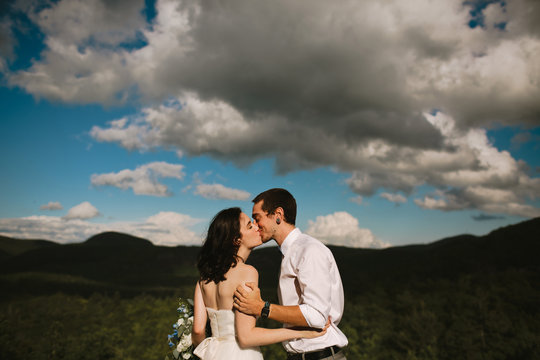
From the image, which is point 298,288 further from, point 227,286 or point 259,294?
point 227,286

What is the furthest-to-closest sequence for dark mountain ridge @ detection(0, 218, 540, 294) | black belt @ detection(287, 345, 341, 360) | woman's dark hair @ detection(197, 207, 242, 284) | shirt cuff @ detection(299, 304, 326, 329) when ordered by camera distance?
1. dark mountain ridge @ detection(0, 218, 540, 294)
2. woman's dark hair @ detection(197, 207, 242, 284)
3. black belt @ detection(287, 345, 341, 360)
4. shirt cuff @ detection(299, 304, 326, 329)

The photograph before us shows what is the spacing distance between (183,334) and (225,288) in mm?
1216

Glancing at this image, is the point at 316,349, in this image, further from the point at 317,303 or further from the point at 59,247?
the point at 59,247

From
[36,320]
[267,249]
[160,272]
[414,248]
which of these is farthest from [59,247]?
[414,248]

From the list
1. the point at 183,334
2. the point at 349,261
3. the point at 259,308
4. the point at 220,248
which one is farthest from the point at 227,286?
the point at 349,261

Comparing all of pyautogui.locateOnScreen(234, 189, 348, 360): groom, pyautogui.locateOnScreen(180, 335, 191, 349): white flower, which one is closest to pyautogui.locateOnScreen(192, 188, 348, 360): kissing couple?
pyautogui.locateOnScreen(234, 189, 348, 360): groom

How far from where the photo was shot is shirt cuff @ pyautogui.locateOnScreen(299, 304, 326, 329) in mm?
3279

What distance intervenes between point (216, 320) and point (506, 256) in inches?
3925

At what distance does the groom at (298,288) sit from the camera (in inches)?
131

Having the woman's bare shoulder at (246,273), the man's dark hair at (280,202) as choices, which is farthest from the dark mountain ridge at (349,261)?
the man's dark hair at (280,202)

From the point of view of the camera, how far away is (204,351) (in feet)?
13.3

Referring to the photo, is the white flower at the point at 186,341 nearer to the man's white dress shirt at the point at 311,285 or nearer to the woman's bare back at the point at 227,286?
the woman's bare back at the point at 227,286

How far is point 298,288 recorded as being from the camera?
3.67 meters

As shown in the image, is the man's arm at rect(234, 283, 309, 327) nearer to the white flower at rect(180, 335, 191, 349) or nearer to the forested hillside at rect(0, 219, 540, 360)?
the white flower at rect(180, 335, 191, 349)
